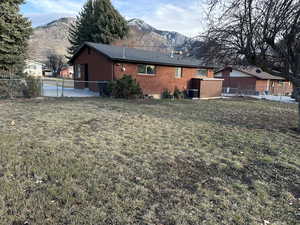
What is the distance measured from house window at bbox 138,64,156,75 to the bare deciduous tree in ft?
25.7

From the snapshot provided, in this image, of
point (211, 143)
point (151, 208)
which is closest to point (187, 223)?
point (151, 208)

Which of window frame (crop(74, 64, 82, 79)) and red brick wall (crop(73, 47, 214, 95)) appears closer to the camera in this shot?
red brick wall (crop(73, 47, 214, 95))

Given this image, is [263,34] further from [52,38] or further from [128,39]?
[52,38]

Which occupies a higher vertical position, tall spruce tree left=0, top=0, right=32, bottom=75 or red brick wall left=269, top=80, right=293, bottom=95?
tall spruce tree left=0, top=0, right=32, bottom=75

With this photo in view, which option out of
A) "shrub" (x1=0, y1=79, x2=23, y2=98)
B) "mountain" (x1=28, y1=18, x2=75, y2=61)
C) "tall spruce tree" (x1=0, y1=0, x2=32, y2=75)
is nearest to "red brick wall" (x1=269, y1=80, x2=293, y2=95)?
"tall spruce tree" (x1=0, y1=0, x2=32, y2=75)

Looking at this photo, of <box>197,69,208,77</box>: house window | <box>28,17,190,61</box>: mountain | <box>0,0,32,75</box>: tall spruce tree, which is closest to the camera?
<box>0,0,32,75</box>: tall spruce tree

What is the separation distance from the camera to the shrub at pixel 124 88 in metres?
12.7

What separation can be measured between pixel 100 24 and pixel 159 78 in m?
21.1

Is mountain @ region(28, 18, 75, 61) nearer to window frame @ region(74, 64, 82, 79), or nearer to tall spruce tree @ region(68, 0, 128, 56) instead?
tall spruce tree @ region(68, 0, 128, 56)

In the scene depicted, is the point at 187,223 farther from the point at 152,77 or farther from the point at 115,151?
the point at 152,77

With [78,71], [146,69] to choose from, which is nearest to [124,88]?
[146,69]

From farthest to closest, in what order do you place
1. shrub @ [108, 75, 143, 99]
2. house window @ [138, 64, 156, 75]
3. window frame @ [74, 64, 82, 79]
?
window frame @ [74, 64, 82, 79] → house window @ [138, 64, 156, 75] → shrub @ [108, 75, 143, 99]

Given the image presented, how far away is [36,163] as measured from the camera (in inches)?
132

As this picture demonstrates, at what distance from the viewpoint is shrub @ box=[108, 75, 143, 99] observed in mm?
12678
